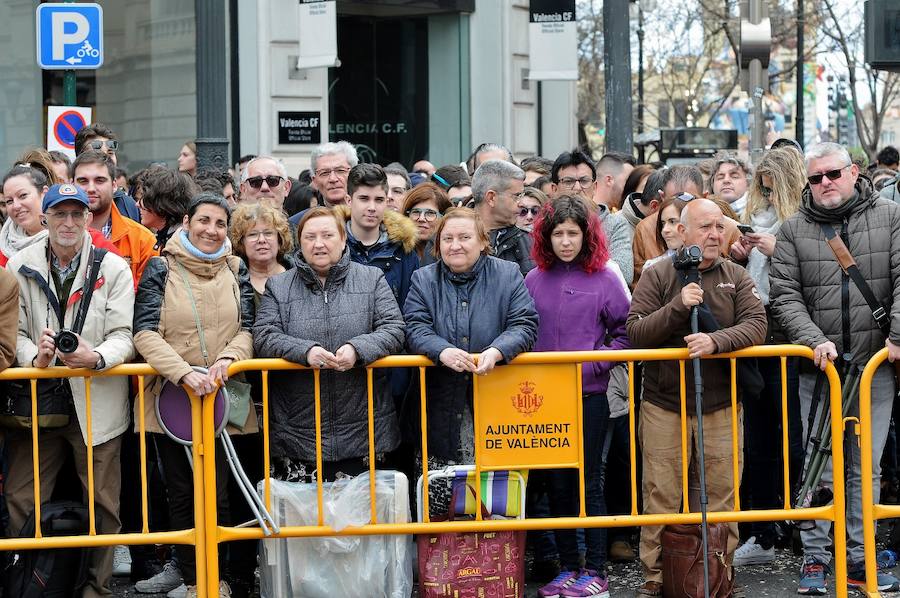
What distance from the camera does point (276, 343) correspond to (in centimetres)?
678

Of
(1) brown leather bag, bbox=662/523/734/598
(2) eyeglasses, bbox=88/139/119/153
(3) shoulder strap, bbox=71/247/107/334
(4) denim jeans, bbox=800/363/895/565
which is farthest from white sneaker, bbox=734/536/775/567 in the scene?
(2) eyeglasses, bbox=88/139/119/153

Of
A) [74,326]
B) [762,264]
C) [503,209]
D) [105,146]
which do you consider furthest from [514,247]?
[105,146]

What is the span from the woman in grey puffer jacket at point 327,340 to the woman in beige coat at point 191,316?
18 cm

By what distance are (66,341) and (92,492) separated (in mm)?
833

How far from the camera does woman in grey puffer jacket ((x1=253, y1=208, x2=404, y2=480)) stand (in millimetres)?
6922

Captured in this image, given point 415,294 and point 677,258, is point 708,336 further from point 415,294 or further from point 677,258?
point 415,294

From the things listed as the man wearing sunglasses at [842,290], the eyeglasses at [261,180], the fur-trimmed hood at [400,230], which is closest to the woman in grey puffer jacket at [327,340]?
the fur-trimmed hood at [400,230]

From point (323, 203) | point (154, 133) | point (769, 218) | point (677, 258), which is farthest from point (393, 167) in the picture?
point (154, 133)

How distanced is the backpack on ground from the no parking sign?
553 centimetres

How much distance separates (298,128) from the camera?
62.9ft

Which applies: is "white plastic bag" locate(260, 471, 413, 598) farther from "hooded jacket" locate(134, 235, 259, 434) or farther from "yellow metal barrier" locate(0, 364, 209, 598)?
"hooded jacket" locate(134, 235, 259, 434)

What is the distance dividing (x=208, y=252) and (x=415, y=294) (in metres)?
1.08

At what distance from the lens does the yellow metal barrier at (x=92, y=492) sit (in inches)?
262

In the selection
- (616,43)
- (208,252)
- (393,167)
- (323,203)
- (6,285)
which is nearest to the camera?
(6,285)
